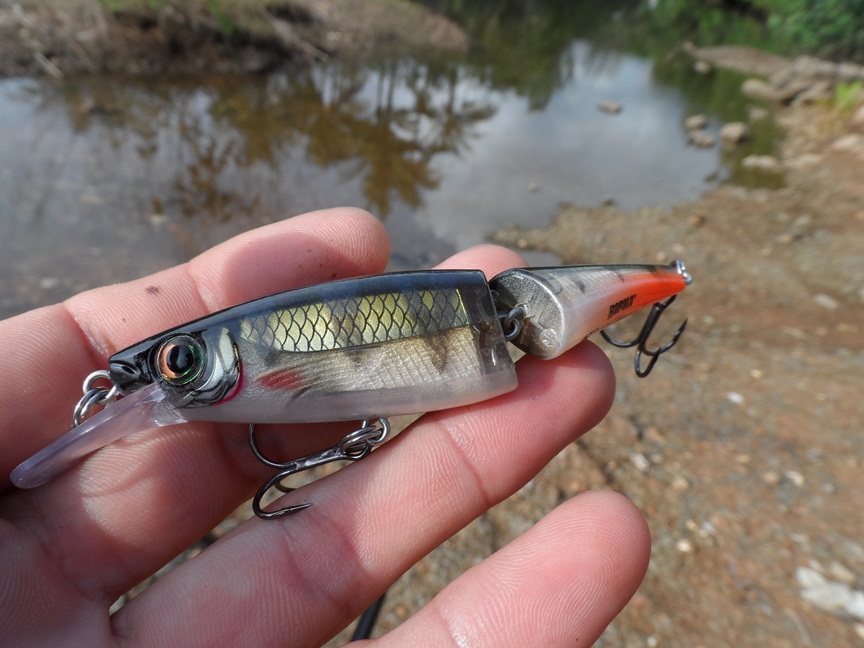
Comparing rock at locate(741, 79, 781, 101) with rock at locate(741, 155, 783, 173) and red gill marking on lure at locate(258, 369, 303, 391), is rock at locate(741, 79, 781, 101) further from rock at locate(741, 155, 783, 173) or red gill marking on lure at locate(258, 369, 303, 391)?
red gill marking on lure at locate(258, 369, 303, 391)

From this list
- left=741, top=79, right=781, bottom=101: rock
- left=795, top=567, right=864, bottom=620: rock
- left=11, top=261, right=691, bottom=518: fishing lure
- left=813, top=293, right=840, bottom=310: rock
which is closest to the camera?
left=11, top=261, right=691, bottom=518: fishing lure

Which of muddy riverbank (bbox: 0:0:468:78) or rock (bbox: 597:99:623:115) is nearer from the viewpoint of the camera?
muddy riverbank (bbox: 0:0:468:78)

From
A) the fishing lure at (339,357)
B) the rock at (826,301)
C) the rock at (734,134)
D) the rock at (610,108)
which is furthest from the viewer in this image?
the rock at (610,108)

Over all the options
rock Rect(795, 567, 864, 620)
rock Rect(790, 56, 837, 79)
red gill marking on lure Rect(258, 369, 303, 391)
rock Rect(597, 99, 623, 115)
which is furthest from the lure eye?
rock Rect(790, 56, 837, 79)

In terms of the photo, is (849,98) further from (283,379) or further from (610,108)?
(283,379)

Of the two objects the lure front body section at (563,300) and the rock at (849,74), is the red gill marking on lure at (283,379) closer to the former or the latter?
the lure front body section at (563,300)

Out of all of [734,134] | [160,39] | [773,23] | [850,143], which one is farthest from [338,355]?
[773,23]

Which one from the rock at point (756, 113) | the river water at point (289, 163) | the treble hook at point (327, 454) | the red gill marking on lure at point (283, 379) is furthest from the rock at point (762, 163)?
the red gill marking on lure at point (283, 379)

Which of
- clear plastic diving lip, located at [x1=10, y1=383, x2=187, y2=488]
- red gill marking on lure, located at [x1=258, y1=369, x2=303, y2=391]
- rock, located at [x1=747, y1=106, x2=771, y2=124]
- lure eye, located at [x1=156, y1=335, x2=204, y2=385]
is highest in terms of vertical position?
lure eye, located at [x1=156, y1=335, x2=204, y2=385]
